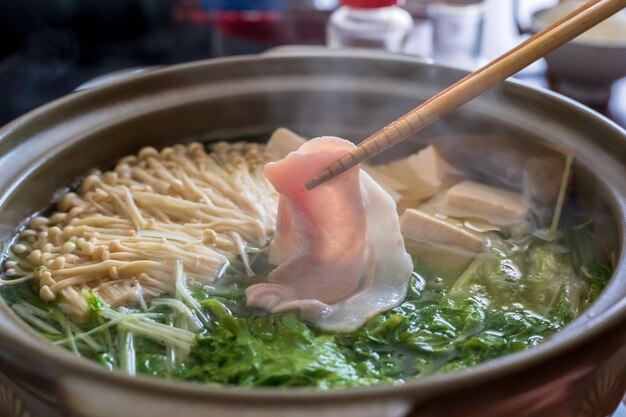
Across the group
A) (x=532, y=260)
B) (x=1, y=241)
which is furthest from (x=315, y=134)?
(x=1, y=241)

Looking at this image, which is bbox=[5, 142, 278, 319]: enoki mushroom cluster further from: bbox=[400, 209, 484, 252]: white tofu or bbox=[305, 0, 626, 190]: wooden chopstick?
bbox=[305, 0, 626, 190]: wooden chopstick

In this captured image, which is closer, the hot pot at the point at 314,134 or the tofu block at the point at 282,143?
the hot pot at the point at 314,134

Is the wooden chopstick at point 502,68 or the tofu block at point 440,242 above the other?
the wooden chopstick at point 502,68

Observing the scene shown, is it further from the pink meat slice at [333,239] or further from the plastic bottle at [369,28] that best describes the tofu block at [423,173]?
the plastic bottle at [369,28]

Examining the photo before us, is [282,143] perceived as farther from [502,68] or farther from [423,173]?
[502,68]

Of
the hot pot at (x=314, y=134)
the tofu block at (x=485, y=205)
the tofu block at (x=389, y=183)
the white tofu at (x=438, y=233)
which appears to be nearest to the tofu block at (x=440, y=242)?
the white tofu at (x=438, y=233)
